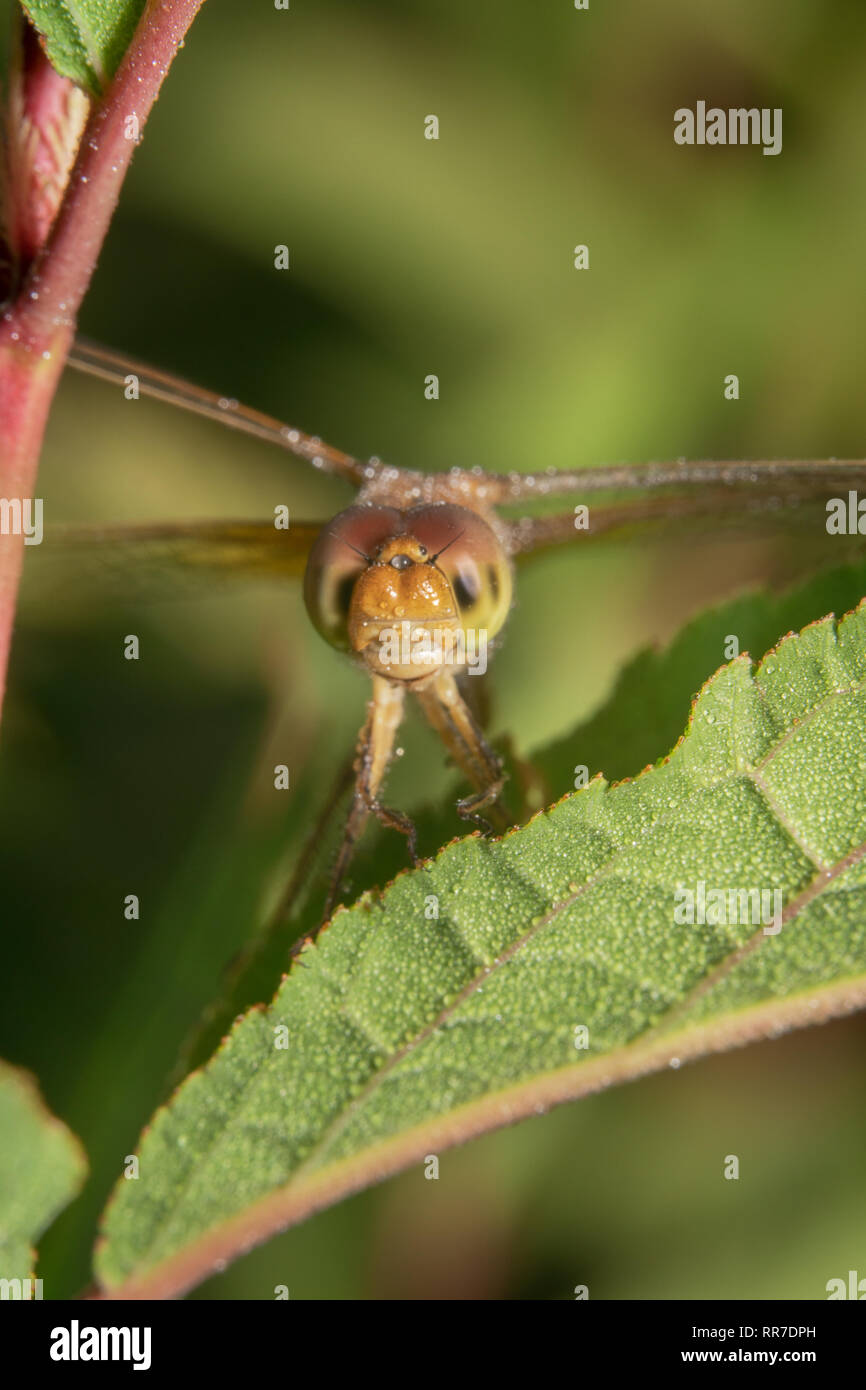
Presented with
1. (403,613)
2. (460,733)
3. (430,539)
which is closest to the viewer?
(403,613)

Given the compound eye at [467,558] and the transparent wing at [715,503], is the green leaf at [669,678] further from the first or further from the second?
the transparent wing at [715,503]

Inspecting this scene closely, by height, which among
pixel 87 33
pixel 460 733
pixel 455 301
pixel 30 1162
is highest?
pixel 455 301

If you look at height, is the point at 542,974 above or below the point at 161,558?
below

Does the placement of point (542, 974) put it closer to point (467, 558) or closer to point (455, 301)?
point (467, 558)

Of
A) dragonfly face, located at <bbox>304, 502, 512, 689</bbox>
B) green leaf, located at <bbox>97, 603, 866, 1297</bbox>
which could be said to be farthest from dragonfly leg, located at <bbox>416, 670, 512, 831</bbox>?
green leaf, located at <bbox>97, 603, 866, 1297</bbox>

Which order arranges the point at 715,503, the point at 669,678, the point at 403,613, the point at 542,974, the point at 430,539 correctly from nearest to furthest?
the point at 542,974
the point at 669,678
the point at 403,613
the point at 430,539
the point at 715,503

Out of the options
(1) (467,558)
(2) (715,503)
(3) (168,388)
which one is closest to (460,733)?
(1) (467,558)

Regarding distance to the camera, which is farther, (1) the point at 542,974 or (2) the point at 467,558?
(2) the point at 467,558
